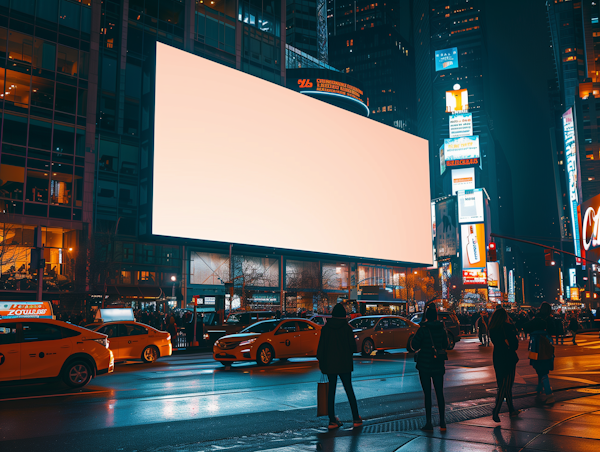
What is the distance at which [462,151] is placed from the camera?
168m

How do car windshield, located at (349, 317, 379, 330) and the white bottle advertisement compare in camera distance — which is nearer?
car windshield, located at (349, 317, 379, 330)

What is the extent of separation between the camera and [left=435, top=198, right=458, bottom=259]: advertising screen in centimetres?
15562

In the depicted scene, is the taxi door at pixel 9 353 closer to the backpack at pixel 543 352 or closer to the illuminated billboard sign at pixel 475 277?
the backpack at pixel 543 352

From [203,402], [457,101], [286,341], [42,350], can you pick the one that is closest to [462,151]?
[457,101]

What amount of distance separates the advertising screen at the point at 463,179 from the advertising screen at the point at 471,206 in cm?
457

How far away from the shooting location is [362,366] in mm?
19062

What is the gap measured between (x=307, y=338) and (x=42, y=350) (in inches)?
399

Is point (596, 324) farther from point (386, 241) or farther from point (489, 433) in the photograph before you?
point (489, 433)

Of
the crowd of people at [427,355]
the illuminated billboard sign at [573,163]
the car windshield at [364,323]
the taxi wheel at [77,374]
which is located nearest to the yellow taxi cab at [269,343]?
the car windshield at [364,323]

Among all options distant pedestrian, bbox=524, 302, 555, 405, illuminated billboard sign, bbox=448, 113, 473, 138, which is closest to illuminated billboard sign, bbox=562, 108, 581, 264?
illuminated billboard sign, bbox=448, 113, 473, 138

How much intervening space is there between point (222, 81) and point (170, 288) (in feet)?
81.3

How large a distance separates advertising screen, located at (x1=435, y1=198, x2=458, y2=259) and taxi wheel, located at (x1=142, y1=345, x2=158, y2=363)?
141663mm

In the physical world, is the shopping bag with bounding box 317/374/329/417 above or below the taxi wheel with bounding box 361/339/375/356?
above

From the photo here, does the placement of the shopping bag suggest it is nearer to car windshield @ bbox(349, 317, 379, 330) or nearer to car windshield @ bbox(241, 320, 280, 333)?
car windshield @ bbox(241, 320, 280, 333)
